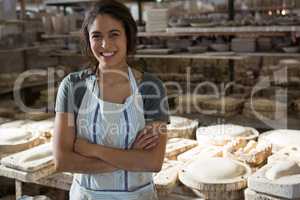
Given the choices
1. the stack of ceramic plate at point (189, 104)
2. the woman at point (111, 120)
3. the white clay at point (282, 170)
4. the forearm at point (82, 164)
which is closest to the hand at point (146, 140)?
the woman at point (111, 120)

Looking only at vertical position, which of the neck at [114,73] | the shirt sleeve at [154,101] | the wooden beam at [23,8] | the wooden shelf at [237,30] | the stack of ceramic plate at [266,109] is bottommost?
the stack of ceramic plate at [266,109]

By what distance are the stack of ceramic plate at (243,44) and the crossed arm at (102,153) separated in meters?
2.34

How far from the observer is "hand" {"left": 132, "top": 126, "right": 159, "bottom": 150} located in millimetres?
1413

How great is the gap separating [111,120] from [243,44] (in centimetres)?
245

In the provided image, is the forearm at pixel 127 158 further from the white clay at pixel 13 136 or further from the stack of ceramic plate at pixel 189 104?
the stack of ceramic plate at pixel 189 104

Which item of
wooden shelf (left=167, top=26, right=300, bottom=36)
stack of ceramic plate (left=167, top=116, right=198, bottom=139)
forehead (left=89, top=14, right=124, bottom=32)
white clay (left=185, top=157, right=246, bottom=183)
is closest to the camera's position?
forehead (left=89, top=14, right=124, bottom=32)

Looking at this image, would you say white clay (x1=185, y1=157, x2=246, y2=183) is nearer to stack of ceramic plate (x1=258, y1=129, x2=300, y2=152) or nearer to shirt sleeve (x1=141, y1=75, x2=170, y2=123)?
stack of ceramic plate (x1=258, y1=129, x2=300, y2=152)

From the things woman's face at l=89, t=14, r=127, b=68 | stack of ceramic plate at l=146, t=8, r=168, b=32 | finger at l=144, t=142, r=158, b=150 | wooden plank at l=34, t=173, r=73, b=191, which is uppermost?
stack of ceramic plate at l=146, t=8, r=168, b=32

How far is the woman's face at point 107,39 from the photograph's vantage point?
1.38m

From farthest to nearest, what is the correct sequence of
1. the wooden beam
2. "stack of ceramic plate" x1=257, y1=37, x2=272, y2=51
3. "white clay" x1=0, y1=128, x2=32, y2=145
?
the wooden beam, "stack of ceramic plate" x1=257, y1=37, x2=272, y2=51, "white clay" x1=0, y1=128, x2=32, y2=145

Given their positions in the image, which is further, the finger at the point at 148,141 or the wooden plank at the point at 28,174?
the wooden plank at the point at 28,174

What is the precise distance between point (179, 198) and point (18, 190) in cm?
88

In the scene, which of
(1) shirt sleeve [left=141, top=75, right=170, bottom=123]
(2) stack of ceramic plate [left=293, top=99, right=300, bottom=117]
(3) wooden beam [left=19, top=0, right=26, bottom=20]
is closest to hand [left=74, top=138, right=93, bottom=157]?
(1) shirt sleeve [left=141, top=75, right=170, bottom=123]

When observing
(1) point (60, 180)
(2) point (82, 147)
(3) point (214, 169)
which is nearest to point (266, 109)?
(3) point (214, 169)
